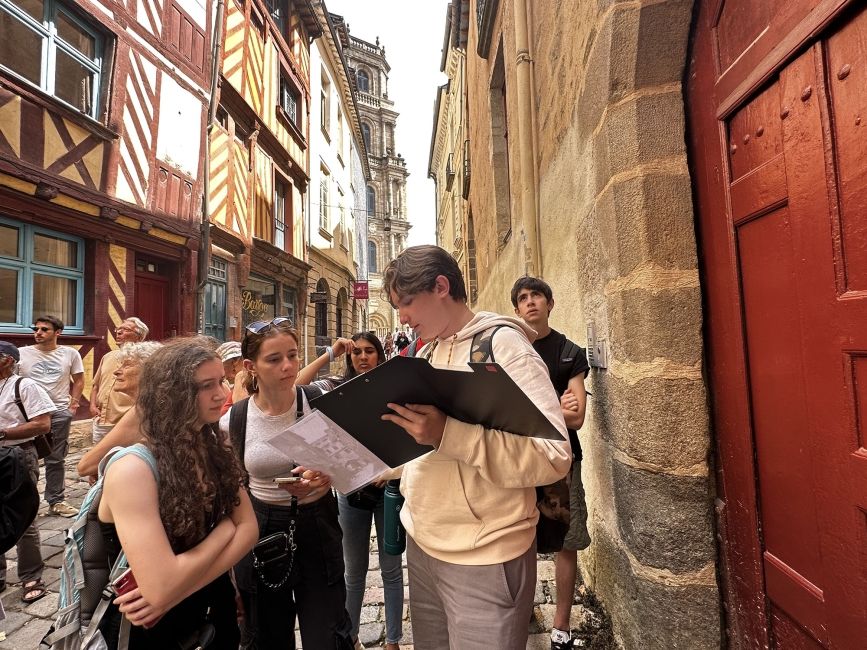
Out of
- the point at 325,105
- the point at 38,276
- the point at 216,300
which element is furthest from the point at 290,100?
the point at 38,276

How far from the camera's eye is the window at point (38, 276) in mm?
5555

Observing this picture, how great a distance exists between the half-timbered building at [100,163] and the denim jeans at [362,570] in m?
5.66

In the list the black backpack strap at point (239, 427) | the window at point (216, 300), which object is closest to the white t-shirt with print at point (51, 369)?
the black backpack strap at point (239, 427)

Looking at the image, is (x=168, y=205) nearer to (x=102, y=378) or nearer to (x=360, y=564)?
(x=102, y=378)

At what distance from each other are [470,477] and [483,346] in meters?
0.36

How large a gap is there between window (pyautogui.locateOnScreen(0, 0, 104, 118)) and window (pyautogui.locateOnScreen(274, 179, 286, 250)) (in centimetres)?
558

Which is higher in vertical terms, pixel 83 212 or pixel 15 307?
pixel 83 212

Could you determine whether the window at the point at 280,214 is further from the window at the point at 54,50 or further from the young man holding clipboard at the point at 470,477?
the young man holding clipboard at the point at 470,477

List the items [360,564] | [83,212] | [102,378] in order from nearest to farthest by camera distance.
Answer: [360,564] → [102,378] → [83,212]

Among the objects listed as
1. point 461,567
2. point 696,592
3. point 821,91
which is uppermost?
point 821,91

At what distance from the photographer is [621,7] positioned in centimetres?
164

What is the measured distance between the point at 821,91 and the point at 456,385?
1132 mm

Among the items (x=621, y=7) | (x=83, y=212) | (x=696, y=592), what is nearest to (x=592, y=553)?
(x=696, y=592)

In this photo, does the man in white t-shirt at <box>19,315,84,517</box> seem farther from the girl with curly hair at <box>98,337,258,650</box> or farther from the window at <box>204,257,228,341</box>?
the window at <box>204,257,228,341</box>
